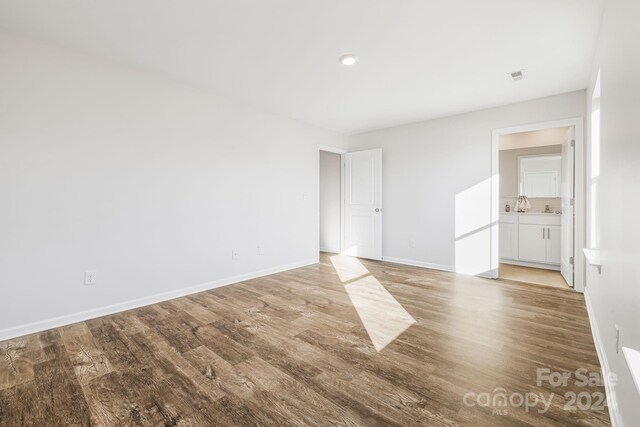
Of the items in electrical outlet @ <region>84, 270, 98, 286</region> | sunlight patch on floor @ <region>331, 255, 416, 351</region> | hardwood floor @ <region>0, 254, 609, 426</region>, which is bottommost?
hardwood floor @ <region>0, 254, 609, 426</region>

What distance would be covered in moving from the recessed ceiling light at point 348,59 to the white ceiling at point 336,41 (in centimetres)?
7

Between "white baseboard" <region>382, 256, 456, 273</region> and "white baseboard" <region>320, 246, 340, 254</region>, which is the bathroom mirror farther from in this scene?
"white baseboard" <region>320, 246, 340, 254</region>

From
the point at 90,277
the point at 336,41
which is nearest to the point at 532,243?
the point at 336,41

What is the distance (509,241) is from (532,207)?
33.6 inches

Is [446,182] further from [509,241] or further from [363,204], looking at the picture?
[509,241]

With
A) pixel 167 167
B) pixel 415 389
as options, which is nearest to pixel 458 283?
pixel 415 389

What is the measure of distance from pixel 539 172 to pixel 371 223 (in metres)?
3.12

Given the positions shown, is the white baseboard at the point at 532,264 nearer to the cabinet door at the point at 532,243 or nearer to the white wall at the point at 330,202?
the cabinet door at the point at 532,243

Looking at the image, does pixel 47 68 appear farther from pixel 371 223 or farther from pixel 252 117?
pixel 371 223

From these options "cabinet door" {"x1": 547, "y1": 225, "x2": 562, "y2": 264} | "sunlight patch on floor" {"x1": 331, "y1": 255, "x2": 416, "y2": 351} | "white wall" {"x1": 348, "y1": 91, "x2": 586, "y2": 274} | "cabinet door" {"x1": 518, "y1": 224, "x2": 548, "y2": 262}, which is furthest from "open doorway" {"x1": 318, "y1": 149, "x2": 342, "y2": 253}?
"cabinet door" {"x1": 547, "y1": 225, "x2": 562, "y2": 264}

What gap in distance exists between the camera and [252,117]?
417cm

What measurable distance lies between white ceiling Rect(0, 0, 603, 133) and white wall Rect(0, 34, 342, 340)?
294mm

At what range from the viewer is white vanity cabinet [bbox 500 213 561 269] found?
468 centimetres

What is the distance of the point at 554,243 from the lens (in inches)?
184
